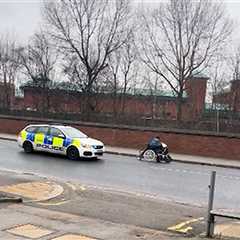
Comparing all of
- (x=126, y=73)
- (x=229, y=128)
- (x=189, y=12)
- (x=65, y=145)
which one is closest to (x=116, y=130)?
(x=229, y=128)

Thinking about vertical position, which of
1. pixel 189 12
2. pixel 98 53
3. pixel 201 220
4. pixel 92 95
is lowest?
pixel 201 220

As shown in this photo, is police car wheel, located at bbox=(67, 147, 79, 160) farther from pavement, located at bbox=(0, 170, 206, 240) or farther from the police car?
pavement, located at bbox=(0, 170, 206, 240)

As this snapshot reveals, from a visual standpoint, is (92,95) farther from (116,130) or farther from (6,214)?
(6,214)

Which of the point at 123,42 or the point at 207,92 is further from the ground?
the point at 123,42

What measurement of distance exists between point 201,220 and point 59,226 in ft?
10.3

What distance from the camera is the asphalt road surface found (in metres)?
15.0

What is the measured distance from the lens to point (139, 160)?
82.0 feet

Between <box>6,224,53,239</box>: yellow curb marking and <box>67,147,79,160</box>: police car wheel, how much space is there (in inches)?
567

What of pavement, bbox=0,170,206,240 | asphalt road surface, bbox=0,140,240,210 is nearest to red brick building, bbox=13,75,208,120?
asphalt road surface, bbox=0,140,240,210

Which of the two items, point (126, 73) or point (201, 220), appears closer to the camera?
point (201, 220)

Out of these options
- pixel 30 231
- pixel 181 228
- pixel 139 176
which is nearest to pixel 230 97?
pixel 139 176

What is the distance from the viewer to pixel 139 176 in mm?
18672

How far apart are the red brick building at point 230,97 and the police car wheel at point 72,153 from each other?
2287 centimetres

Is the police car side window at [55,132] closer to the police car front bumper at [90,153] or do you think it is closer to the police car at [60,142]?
the police car at [60,142]
